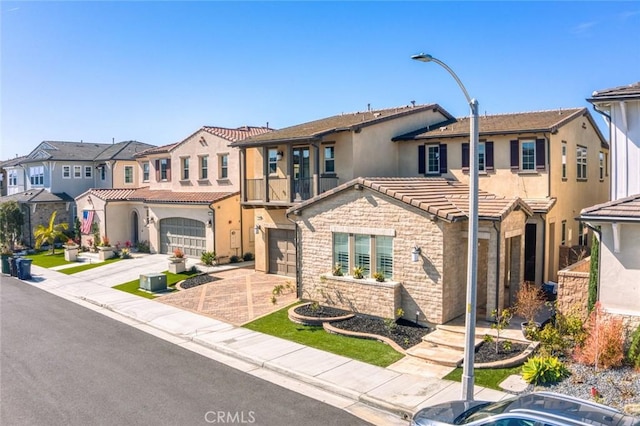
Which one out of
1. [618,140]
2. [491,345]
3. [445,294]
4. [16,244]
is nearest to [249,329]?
[445,294]

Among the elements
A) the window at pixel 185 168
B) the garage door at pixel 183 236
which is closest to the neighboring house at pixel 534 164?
the garage door at pixel 183 236

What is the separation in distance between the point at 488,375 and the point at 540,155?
410 inches

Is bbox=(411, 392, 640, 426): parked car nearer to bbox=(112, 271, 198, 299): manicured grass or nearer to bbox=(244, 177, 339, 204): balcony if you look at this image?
bbox=(244, 177, 339, 204): balcony

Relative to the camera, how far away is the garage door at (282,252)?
76.5 feet

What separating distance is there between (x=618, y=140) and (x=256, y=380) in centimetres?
1248

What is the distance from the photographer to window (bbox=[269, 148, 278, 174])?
23547 millimetres

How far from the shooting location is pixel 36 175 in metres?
43.4

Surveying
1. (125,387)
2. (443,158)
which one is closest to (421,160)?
(443,158)

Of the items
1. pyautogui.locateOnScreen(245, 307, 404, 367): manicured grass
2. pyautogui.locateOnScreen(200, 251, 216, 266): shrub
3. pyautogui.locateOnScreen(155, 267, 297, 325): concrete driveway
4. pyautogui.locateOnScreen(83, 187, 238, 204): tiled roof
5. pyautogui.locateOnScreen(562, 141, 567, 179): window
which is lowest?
pyautogui.locateOnScreen(245, 307, 404, 367): manicured grass

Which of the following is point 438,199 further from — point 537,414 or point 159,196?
point 159,196

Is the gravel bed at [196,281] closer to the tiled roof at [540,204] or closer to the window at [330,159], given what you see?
the window at [330,159]

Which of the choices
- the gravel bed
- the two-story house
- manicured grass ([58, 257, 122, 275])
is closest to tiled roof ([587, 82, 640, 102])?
the two-story house

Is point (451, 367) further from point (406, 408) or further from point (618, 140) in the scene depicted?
point (618, 140)

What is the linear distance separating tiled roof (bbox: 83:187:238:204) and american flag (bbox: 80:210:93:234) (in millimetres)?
1388
